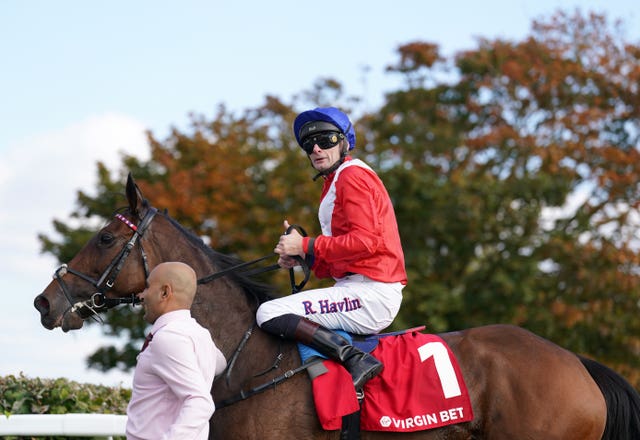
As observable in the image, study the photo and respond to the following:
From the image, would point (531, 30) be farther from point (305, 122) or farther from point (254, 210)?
point (305, 122)

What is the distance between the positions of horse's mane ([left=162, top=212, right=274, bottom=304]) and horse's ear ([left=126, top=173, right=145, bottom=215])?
0.18 meters

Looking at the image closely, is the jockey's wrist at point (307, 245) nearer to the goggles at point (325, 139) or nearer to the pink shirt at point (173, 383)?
the goggles at point (325, 139)

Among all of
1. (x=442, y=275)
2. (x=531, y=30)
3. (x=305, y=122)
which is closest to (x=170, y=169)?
(x=442, y=275)

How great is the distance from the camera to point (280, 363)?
15.7ft

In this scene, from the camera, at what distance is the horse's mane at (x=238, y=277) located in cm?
515

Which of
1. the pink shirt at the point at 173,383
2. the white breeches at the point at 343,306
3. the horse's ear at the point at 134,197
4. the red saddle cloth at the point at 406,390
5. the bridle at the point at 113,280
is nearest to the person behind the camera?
the pink shirt at the point at 173,383

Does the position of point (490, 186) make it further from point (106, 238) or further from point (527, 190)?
point (106, 238)

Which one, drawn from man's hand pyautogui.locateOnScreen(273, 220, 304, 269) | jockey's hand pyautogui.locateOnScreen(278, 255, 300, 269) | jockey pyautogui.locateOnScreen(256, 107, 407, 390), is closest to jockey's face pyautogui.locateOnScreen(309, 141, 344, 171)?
jockey pyautogui.locateOnScreen(256, 107, 407, 390)

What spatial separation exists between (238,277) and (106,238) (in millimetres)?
Result: 863

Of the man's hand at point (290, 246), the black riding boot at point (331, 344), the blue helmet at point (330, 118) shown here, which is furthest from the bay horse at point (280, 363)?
the blue helmet at point (330, 118)

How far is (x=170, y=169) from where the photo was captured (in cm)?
2400

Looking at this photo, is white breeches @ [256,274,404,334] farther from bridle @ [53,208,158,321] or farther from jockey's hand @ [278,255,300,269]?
bridle @ [53,208,158,321]

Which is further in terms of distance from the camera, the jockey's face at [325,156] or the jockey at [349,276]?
the jockey's face at [325,156]

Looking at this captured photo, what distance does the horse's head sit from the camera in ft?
16.2
